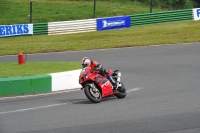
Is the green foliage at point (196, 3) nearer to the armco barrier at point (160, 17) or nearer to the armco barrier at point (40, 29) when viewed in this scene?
the armco barrier at point (160, 17)

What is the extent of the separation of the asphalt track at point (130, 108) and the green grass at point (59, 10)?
19.8 m

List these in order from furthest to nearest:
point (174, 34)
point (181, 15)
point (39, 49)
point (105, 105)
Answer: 1. point (181, 15)
2. point (174, 34)
3. point (39, 49)
4. point (105, 105)

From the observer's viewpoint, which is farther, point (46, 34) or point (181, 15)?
point (181, 15)

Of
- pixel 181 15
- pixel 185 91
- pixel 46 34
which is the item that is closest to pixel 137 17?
pixel 181 15

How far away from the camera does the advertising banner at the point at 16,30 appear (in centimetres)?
2997

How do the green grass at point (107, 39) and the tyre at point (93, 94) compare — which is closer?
the tyre at point (93, 94)

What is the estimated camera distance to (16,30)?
3053cm

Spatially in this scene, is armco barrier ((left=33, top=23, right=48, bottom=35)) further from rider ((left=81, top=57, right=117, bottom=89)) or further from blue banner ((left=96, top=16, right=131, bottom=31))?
rider ((left=81, top=57, right=117, bottom=89))

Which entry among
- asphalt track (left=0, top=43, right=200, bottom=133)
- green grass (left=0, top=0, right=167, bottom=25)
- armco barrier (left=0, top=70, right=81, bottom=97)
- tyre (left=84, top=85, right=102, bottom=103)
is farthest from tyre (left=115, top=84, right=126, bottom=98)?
green grass (left=0, top=0, right=167, bottom=25)

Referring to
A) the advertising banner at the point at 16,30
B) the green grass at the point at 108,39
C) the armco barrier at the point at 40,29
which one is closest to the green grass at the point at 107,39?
the green grass at the point at 108,39

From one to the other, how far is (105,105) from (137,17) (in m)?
22.2

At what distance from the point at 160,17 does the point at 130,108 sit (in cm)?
2419

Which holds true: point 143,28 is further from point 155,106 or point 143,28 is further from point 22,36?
point 155,106

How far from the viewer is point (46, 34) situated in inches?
1244
